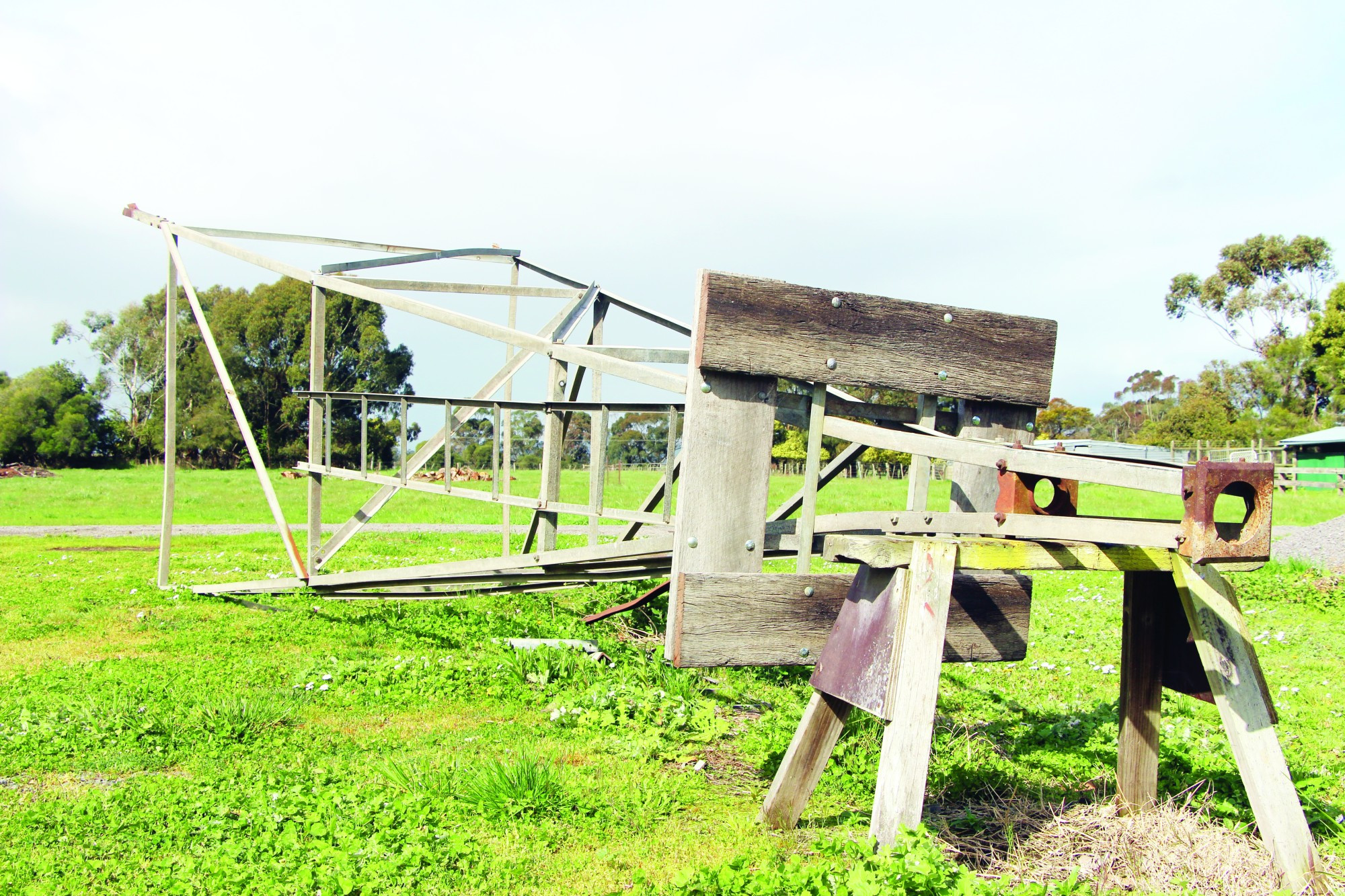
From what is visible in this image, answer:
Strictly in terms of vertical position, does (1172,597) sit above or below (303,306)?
below

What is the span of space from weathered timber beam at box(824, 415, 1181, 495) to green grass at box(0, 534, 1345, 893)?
1.20 meters

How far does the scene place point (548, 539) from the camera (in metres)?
7.49

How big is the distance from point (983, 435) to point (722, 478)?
116 centimetres

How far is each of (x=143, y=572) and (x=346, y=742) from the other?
8.27 metres

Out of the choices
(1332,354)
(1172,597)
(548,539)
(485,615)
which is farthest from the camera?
(1332,354)

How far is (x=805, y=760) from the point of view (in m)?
3.50

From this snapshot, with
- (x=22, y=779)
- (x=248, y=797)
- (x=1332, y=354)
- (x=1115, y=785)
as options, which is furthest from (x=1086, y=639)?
(x=1332, y=354)

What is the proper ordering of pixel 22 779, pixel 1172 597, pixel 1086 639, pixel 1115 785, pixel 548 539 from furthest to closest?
pixel 1086 639 < pixel 548 539 < pixel 22 779 < pixel 1115 785 < pixel 1172 597

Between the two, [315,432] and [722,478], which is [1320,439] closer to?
[315,432]

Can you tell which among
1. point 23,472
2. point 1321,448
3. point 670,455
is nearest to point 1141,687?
point 670,455

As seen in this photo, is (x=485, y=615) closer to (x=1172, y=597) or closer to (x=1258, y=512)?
(x=1172, y=597)

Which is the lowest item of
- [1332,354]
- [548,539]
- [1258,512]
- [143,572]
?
[143,572]

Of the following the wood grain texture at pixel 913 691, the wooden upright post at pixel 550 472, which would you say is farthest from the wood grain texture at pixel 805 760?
the wooden upright post at pixel 550 472

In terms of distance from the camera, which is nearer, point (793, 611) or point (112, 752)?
point (793, 611)
